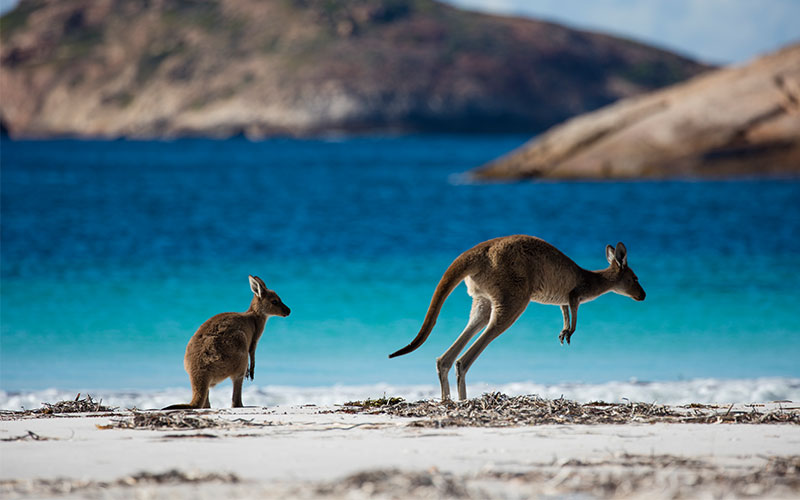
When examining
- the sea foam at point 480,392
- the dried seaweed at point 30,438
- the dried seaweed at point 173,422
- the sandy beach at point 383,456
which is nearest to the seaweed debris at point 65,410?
the sandy beach at point 383,456

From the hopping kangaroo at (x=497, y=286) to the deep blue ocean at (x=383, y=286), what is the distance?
→ 2.35 m

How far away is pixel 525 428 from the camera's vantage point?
6387 millimetres

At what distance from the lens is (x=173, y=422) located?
21.3 ft

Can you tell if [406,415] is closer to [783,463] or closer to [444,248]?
[783,463]

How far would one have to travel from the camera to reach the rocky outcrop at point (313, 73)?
170 metres

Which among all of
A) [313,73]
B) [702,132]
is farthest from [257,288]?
[313,73]

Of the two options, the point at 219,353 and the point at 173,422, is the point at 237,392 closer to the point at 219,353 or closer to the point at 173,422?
the point at 219,353

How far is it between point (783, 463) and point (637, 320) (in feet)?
32.0

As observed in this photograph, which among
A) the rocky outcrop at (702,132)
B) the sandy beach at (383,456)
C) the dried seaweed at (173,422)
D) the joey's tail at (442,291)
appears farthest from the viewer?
the rocky outcrop at (702,132)

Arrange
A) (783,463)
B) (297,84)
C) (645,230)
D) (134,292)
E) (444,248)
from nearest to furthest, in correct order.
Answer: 1. (783,463)
2. (134,292)
3. (444,248)
4. (645,230)
5. (297,84)

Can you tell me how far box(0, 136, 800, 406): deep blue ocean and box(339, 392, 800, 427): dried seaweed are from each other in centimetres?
250

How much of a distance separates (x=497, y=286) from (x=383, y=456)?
199 cm

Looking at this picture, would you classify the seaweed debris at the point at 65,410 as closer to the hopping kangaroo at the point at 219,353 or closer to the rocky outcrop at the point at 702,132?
the hopping kangaroo at the point at 219,353

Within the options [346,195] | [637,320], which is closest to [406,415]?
[637,320]
